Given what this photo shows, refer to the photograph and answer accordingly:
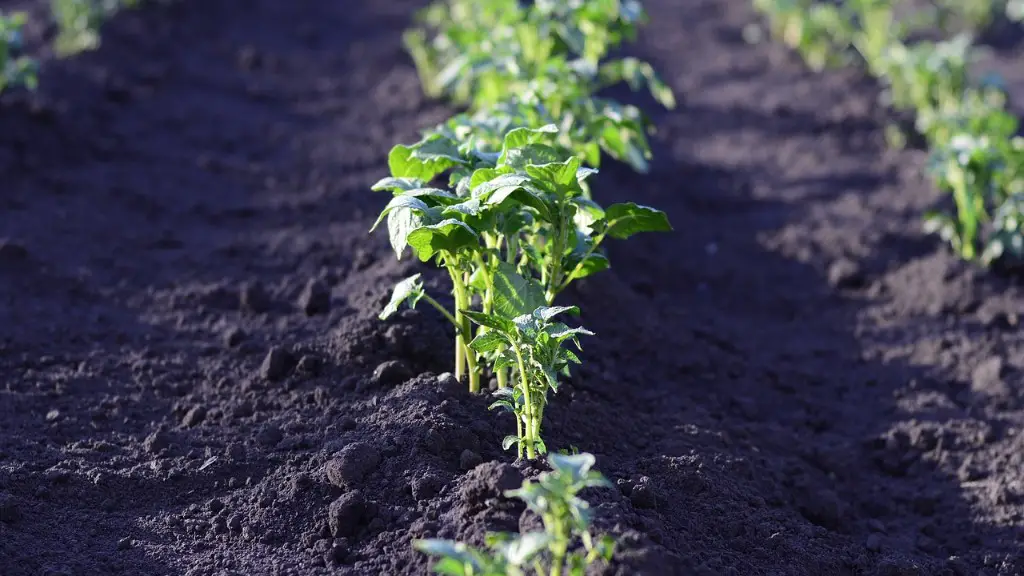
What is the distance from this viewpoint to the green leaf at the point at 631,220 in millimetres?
3143

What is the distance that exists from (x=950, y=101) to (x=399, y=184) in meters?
4.56

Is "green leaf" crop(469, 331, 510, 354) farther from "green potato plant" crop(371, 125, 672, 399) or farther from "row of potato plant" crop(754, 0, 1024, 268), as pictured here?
"row of potato plant" crop(754, 0, 1024, 268)

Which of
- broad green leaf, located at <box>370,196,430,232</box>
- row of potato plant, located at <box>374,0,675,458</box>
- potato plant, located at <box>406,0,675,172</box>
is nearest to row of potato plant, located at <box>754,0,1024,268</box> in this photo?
potato plant, located at <box>406,0,675,172</box>

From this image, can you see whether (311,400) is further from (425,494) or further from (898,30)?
(898,30)

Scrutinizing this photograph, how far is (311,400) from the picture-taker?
3.56 meters

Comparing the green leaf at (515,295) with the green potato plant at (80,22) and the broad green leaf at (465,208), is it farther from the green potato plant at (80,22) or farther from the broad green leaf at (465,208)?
the green potato plant at (80,22)

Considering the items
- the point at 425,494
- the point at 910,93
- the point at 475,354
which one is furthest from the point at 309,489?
the point at 910,93

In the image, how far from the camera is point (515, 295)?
300cm

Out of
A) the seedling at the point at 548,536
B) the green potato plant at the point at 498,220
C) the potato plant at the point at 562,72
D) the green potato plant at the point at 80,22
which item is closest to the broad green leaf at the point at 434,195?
the green potato plant at the point at 498,220

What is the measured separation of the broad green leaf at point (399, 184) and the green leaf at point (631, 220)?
0.58 metres

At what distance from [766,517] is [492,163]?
4.45 ft

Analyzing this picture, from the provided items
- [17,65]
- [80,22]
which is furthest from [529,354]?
[80,22]

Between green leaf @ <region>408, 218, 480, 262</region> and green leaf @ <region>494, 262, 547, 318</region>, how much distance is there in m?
0.14

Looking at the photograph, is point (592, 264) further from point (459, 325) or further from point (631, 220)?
point (459, 325)
